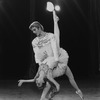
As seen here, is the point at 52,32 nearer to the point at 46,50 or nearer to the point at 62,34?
the point at 62,34

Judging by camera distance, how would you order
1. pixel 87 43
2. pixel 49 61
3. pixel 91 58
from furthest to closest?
pixel 87 43 → pixel 91 58 → pixel 49 61

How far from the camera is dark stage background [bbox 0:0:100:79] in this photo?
1298 cm

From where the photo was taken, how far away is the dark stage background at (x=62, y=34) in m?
13.0

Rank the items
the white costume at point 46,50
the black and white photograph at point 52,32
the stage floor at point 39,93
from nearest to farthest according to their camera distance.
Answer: the white costume at point 46,50, the stage floor at point 39,93, the black and white photograph at point 52,32

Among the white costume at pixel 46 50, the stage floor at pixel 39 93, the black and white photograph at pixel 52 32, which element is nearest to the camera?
the white costume at pixel 46 50

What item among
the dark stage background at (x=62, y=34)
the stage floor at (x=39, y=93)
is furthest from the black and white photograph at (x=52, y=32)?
the stage floor at (x=39, y=93)

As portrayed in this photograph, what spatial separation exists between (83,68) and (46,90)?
9446mm

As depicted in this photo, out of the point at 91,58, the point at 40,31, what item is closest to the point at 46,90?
the point at 40,31

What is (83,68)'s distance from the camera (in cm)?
1409

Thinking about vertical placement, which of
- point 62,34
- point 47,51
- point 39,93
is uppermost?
point 47,51

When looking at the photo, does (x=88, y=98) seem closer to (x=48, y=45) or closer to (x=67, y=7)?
(x=48, y=45)

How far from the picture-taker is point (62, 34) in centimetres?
1373

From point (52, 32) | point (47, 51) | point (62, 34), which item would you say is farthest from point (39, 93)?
point (62, 34)

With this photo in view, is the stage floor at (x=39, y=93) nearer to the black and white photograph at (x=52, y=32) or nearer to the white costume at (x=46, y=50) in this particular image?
the white costume at (x=46, y=50)
